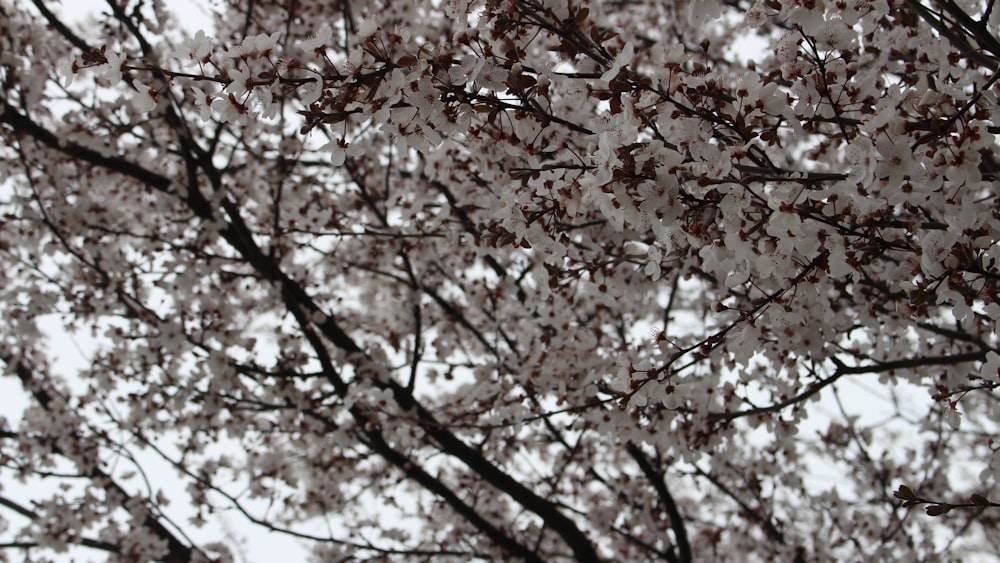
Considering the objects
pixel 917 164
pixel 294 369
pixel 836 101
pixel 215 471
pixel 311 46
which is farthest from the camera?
pixel 215 471

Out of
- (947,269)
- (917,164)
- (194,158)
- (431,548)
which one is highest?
(194,158)

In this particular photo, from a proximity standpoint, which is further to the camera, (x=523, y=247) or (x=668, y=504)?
(x=668, y=504)

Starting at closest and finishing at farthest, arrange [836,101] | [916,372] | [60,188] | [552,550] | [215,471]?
1. [836,101]
2. [916,372]
3. [60,188]
4. [215,471]
5. [552,550]

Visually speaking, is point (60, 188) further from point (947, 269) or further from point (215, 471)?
point (947, 269)

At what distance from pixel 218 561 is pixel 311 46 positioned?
4.24m

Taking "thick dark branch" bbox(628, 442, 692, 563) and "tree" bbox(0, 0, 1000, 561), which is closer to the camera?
"tree" bbox(0, 0, 1000, 561)

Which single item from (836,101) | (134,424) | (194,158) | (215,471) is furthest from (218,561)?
(836,101)

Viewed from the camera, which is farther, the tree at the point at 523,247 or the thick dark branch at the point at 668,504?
the thick dark branch at the point at 668,504

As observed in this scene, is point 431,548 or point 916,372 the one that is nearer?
point 916,372

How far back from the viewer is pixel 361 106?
211cm

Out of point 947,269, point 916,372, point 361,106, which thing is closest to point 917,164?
point 947,269

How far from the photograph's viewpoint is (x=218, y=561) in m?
5.11

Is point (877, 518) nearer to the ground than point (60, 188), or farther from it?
nearer to the ground

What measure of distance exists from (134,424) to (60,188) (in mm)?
1677
